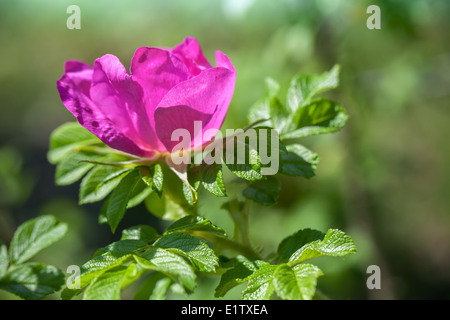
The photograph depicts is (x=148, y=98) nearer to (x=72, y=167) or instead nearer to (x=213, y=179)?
(x=213, y=179)

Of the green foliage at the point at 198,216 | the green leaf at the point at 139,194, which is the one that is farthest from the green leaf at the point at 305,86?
the green leaf at the point at 139,194

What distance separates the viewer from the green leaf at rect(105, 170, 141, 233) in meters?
0.76

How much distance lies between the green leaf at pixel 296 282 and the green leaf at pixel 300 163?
0.21m

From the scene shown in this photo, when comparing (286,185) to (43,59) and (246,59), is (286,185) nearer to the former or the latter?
(246,59)

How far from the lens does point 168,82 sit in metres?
0.75

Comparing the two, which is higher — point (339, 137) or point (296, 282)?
point (339, 137)

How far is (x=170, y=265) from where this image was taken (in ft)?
2.07

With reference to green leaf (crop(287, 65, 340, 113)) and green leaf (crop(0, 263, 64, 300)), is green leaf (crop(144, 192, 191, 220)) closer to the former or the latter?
green leaf (crop(0, 263, 64, 300))

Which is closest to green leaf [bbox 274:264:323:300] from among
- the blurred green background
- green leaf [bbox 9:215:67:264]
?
green leaf [bbox 9:215:67:264]

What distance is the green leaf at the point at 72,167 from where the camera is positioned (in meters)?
0.92

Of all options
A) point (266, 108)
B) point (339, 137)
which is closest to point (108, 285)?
point (266, 108)

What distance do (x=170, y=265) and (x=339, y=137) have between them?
156 cm

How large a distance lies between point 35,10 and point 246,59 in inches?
145

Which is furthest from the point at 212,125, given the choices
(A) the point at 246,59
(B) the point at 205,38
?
(B) the point at 205,38
